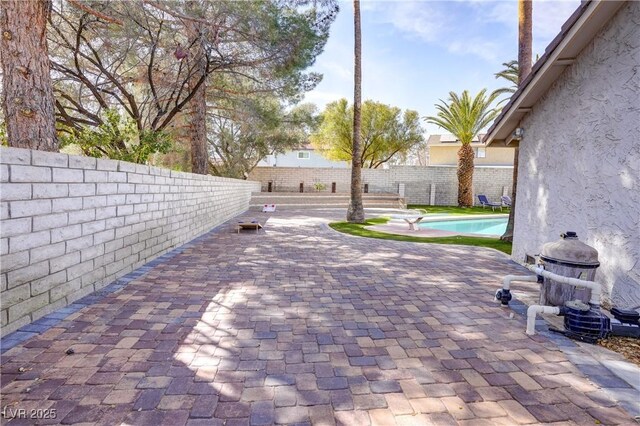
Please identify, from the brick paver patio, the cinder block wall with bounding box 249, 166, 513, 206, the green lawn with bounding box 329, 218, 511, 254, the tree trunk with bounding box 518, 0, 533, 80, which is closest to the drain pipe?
the brick paver patio

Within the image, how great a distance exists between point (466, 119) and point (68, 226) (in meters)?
23.2

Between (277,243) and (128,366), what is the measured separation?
5.78 meters

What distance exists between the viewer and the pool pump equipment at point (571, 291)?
3.33 metres

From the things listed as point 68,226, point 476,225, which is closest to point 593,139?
point 68,226

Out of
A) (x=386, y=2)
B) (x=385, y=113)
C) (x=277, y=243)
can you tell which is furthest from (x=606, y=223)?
(x=385, y=113)

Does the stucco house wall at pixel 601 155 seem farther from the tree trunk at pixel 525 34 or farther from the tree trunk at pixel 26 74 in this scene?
the tree trunk at pixel 26 74

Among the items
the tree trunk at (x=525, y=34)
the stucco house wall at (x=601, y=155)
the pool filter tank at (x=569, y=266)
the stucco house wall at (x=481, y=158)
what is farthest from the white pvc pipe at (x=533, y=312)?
the stucco house wall at (x=481, y=158)

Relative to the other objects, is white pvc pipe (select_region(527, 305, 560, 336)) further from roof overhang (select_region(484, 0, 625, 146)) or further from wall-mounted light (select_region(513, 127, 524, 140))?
wall-mounted light (select_region(513, 127, 524, 140))

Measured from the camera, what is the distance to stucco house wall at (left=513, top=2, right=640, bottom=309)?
4.04 m

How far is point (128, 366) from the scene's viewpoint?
2676mm

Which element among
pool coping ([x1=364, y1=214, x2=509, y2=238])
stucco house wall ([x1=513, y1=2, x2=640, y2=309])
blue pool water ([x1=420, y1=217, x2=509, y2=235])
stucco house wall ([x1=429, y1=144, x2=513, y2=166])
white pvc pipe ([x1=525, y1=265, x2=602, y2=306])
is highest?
stucco house wall ([x1=429, y1=144, x2=513, y2=166])

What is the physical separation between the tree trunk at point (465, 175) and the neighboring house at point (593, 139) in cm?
1775

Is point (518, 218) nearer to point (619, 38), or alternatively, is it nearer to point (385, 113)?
point (619, 38)

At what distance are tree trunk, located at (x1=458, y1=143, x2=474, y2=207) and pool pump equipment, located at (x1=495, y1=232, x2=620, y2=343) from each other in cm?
2049
